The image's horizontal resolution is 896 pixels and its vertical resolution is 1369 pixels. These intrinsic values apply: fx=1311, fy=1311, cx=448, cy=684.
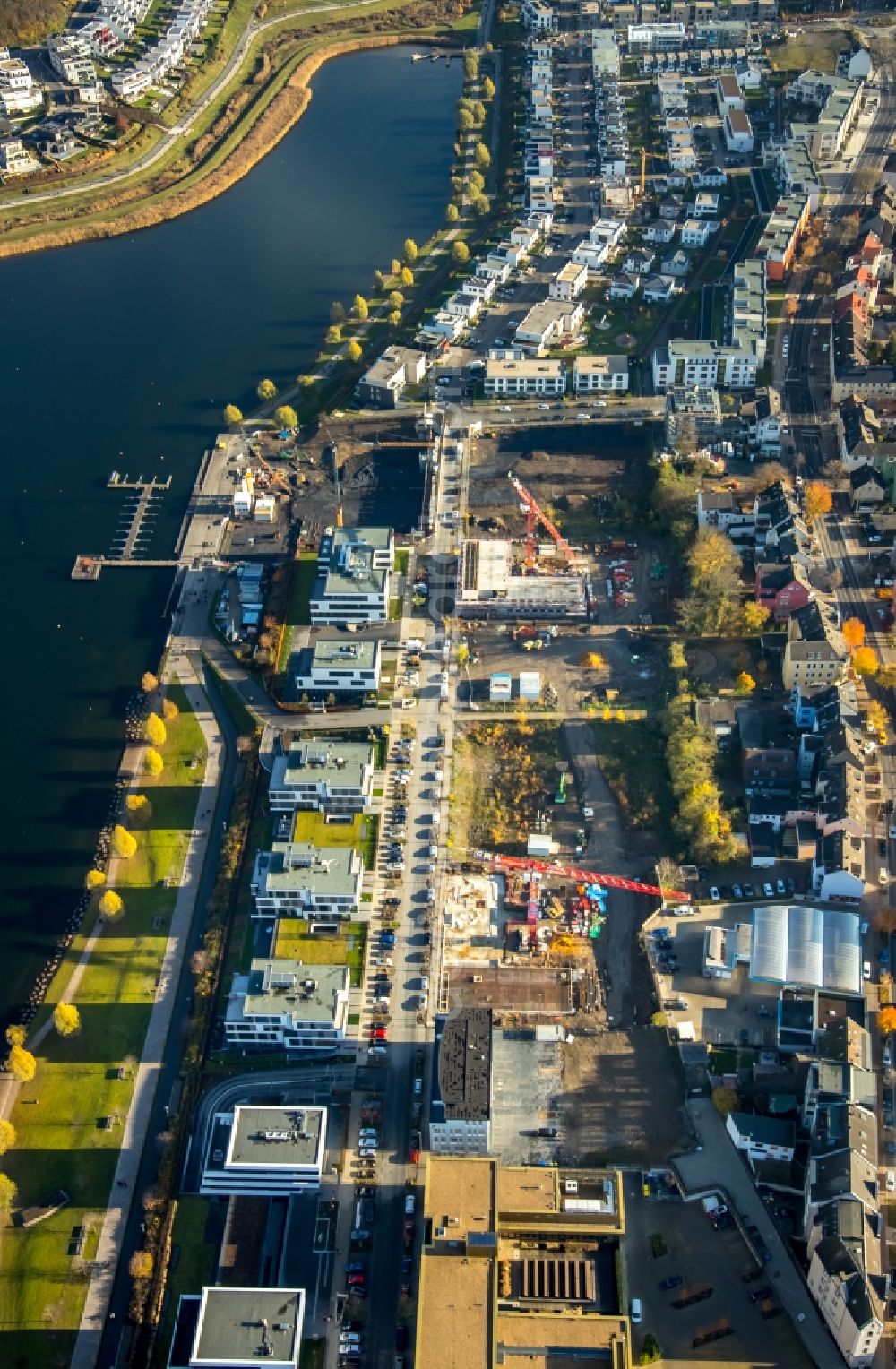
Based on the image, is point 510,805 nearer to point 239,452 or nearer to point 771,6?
point 239,452

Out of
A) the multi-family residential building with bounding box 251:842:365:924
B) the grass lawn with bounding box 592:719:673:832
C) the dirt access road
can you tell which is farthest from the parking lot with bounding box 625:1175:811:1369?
the grass lawn with bounding box 592:719:673:832

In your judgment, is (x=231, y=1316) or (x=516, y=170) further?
(x=516, y=170)

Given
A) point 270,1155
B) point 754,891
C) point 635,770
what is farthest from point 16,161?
point 270,1155

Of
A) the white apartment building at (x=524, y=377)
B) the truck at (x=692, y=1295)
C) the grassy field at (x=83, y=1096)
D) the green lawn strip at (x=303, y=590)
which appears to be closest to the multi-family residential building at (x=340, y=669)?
the green lawn strip at (x=303, y=590)

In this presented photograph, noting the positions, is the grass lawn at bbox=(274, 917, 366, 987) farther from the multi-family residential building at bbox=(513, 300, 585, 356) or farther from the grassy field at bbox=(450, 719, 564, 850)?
the multi-family residential building at bbox=(513, 300, 585, 356)

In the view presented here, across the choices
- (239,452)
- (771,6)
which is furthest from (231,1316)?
(771,6)

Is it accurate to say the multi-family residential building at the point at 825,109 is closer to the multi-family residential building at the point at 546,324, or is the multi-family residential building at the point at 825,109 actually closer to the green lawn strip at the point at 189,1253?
the multi-family residential building at the point at 546,324
